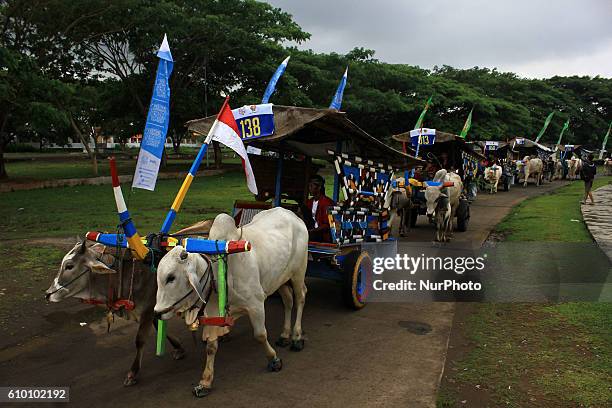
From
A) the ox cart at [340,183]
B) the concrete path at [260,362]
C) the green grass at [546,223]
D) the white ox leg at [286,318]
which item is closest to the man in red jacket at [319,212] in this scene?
the ox cart at [340,183]

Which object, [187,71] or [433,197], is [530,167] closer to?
[433,197]

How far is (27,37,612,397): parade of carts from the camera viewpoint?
4363 millimetres

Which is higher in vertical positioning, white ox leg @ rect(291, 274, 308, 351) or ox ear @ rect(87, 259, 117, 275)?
A: ox ear @ rect(87, 259, 117, 275)

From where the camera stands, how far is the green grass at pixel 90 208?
40.8 feet

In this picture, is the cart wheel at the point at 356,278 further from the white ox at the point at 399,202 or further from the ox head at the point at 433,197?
the ox head at the point at 433,197

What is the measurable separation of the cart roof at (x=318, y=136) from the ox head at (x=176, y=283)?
212 centimetres

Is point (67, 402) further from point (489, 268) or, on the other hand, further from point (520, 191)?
point (520, 191)

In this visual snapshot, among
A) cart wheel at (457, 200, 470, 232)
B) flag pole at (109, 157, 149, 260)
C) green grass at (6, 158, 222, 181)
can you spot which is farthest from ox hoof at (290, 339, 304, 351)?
green grass at (6, 158, 222, 181)

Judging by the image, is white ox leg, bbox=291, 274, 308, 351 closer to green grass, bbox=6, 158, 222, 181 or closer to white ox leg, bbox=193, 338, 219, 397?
white ox leg, bbox=193, 338, 219, 397

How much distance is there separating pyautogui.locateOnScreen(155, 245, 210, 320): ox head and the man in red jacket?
318cm

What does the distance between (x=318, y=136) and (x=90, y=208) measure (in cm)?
1150

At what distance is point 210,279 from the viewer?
Result: 14.5ft

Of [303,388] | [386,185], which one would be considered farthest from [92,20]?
[303,388]

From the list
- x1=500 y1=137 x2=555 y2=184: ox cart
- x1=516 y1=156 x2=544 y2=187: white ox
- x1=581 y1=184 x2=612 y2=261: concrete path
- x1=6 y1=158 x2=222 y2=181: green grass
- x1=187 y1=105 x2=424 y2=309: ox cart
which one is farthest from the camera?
x1=500 y1=137 x2=555 y2=184: ox cart
